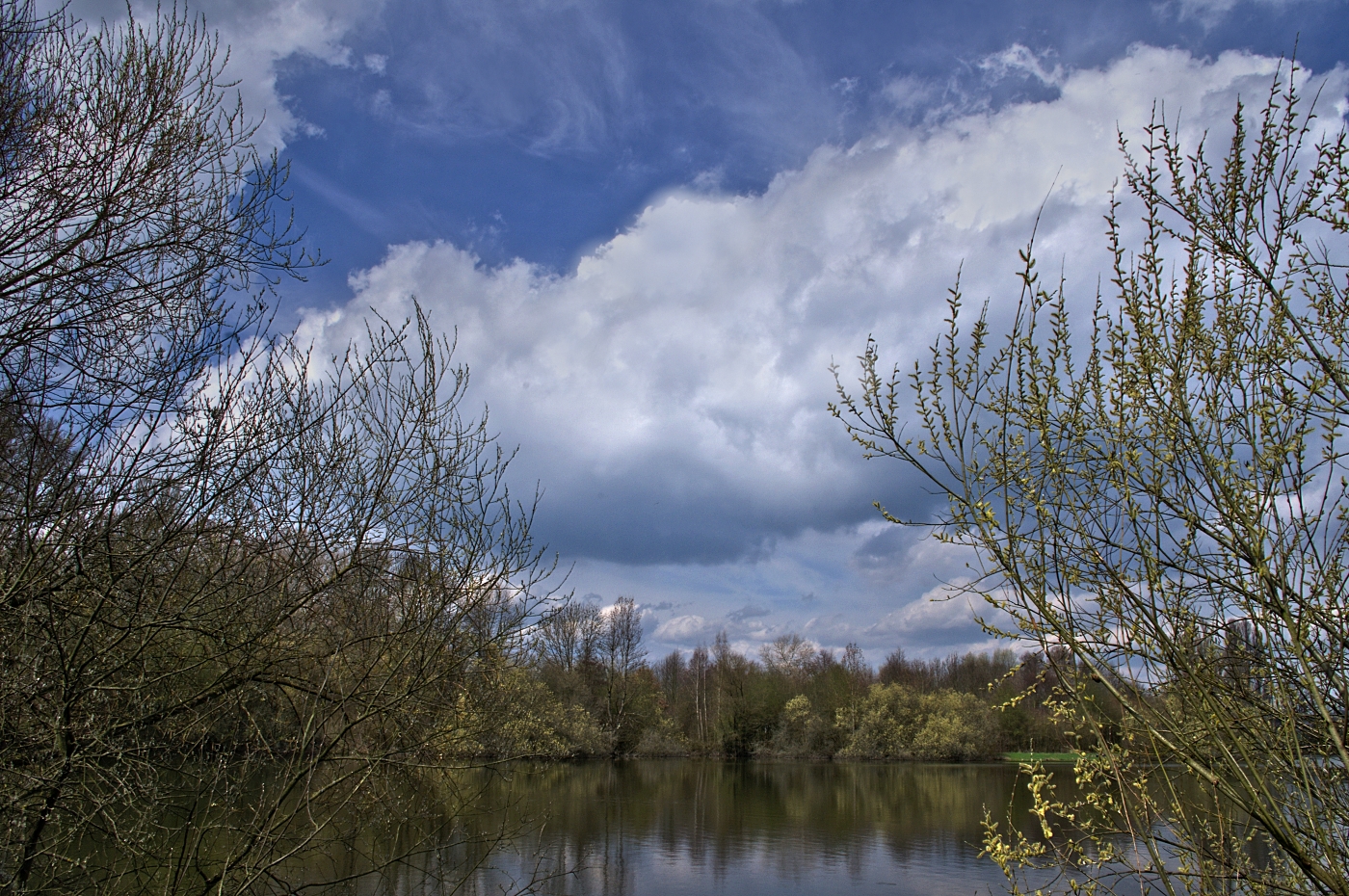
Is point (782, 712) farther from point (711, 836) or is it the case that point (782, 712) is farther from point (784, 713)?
point (711, 836)

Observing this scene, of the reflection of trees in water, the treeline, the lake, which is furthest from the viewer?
the treeline

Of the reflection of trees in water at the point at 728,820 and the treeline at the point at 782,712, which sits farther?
the treeline at the point at 782,712

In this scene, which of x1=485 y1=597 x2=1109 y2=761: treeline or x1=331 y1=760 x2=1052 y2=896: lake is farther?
x1=485 y1=597 x2=1109 y2=761: treeline

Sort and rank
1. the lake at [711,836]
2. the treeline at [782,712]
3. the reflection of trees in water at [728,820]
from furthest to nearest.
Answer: the treeline at [782,712], the reflection of trees in water at [728,820], the lake at [711,836]

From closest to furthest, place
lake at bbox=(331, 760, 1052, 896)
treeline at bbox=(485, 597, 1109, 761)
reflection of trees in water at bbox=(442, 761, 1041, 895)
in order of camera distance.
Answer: lake at bbox=(331, 760, 1052, 896), reflection of trees in water at bbox=(442, 761, 1041, 895), treeline at bbox=(485, 597, 1109, 761)

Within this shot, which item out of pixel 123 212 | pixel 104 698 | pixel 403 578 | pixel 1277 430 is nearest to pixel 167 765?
pixel 104 698

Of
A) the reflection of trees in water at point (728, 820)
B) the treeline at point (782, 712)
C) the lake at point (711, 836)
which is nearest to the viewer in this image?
the lake at point (711, 836)

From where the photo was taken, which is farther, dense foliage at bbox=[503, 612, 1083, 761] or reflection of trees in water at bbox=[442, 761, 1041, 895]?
dense foliage at bbox=[503, 612, 1083, 761]

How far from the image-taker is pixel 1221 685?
2.30 m

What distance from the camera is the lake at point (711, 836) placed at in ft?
42.6

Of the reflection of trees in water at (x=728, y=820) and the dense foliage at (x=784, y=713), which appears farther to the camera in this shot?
the dense foliage at (x=784, y=713)

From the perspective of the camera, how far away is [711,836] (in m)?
21.9

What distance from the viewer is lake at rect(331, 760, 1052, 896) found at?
42.6 feet

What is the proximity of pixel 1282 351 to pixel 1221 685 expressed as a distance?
3.95 ft
